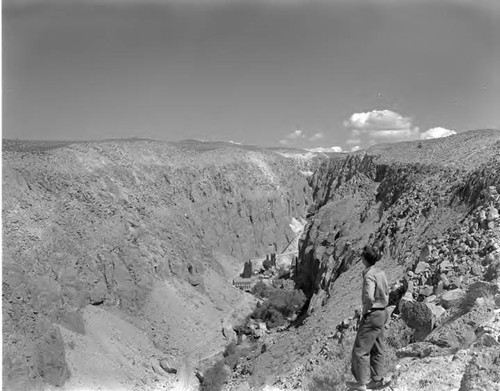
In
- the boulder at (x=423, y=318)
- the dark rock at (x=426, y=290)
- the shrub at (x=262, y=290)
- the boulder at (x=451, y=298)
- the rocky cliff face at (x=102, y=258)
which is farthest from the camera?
the shrub at (x=262, y=290)

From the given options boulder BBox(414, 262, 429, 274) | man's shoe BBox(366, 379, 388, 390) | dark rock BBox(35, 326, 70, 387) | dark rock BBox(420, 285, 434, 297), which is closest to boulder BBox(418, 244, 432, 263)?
boulder BBox(414, 262, 429, 274)

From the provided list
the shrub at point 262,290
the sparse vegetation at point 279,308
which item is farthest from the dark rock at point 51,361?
the shrub at point 262,290

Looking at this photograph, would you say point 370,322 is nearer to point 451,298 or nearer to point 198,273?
point 451,298

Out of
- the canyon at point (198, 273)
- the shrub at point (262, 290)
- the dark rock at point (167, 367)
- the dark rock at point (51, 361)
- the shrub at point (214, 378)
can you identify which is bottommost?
the dark rock at point (167, 367)

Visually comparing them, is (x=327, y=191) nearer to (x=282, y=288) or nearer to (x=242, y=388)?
(x=282, y=288)

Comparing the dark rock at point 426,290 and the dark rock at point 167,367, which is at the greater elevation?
the dark rock at point 426,290

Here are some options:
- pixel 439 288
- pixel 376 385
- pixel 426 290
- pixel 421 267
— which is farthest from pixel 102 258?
pixel 376 385

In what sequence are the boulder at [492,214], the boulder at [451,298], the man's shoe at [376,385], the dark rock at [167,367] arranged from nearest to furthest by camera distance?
the man's shoe at [376,385], the boulder at [451,298], the boulder at [492,214], the dark rock at [167,367]

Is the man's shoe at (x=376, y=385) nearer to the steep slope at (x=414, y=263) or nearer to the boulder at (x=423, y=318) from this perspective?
the steep slope at (x=414, y=263)
